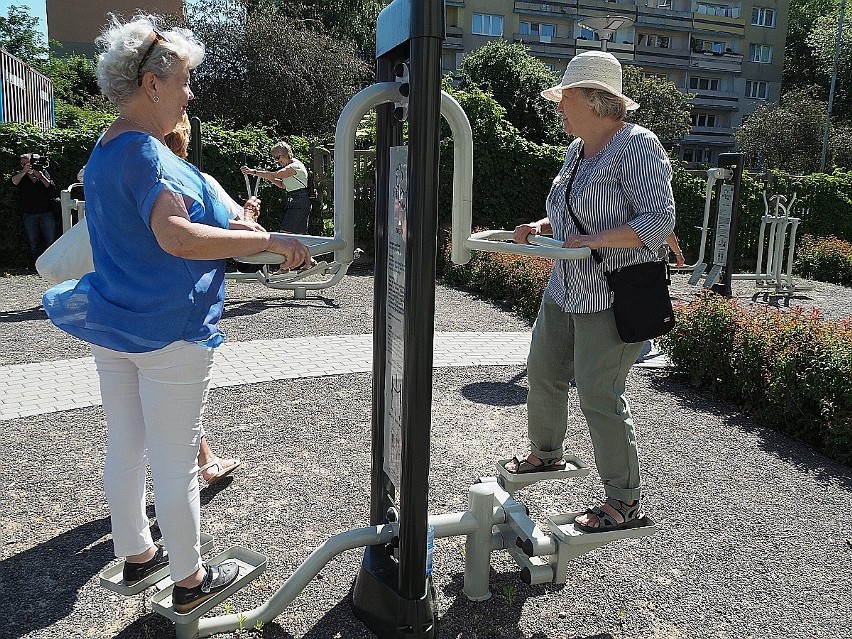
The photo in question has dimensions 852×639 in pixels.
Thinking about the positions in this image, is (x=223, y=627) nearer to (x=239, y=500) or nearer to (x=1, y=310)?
(x=239, y=500)

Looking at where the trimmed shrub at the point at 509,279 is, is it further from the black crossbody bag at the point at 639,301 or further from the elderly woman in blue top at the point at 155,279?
the elderly woman in blue top at the point at 155,279

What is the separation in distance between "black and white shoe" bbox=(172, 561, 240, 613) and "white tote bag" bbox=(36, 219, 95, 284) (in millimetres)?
1086

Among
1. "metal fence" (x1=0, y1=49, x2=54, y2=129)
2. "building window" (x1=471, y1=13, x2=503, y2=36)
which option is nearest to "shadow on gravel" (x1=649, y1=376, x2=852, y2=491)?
"metal fence" (x1=0, y1=49, x2=54, y2=129)

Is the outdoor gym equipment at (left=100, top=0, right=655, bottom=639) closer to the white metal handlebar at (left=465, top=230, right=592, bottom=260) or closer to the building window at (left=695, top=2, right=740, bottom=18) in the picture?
the white metal handlebar at (left=465, top=230, right=592, bottom=260)

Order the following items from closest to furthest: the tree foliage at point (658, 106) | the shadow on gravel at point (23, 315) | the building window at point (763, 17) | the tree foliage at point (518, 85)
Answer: the shadow on gravel at point (23, 315) < the tree foliage at point (518, 85) < the tree foliage at point (658, 106) < the building window at point (763, 17)

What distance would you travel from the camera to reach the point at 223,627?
2.40 m

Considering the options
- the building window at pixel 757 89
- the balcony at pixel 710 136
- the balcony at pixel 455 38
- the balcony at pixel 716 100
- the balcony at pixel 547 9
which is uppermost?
the balcony at pixel 547 9

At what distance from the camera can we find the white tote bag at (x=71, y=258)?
8.59ft

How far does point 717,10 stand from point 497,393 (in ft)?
220

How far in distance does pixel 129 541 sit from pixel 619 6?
65748mm

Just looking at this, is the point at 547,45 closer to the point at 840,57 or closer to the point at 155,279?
the point at 840,57

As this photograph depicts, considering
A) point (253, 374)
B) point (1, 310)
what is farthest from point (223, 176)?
point (253, 374)

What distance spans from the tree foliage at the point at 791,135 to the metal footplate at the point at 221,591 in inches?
1481

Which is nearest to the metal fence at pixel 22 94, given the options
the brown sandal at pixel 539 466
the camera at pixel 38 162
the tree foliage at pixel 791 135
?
the camera at pixel 38 162
